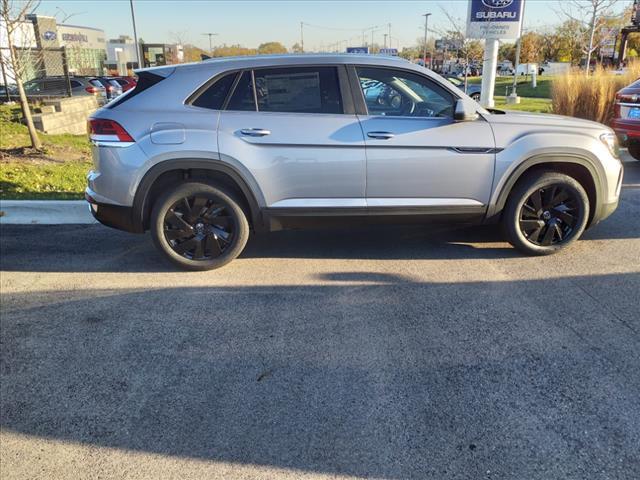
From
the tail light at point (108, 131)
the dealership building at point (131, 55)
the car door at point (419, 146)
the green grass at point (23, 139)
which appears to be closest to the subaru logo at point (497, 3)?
the green grass at point (23, 139)

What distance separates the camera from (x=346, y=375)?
3205 mm

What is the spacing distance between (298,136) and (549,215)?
8.16 ft

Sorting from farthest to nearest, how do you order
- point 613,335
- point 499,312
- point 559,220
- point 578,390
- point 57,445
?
1. point 559,220
2. point 499,312
3. point 613,335
4. point 578,390
5. point 57,445

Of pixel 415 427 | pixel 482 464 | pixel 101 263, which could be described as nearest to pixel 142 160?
pixel 101 263

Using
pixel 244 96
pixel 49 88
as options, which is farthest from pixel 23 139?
pixel 49 88

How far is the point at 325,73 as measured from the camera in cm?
471

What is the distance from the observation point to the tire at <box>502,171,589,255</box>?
489cm

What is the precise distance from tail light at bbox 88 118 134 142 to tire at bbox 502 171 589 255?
350cm

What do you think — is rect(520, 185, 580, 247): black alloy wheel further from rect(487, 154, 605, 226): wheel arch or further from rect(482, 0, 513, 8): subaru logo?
rect(482, 0, 513, 8): subaru logo

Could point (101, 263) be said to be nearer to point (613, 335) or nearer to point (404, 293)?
point (404, 293)

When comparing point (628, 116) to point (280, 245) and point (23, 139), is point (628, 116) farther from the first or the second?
point (23, 139)

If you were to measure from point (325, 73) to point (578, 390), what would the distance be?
3.22m

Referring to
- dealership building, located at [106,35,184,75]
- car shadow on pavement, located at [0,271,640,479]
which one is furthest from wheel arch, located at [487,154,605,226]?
dealership building, located at [106,35,184,75]

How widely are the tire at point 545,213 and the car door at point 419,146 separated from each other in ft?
1.20
